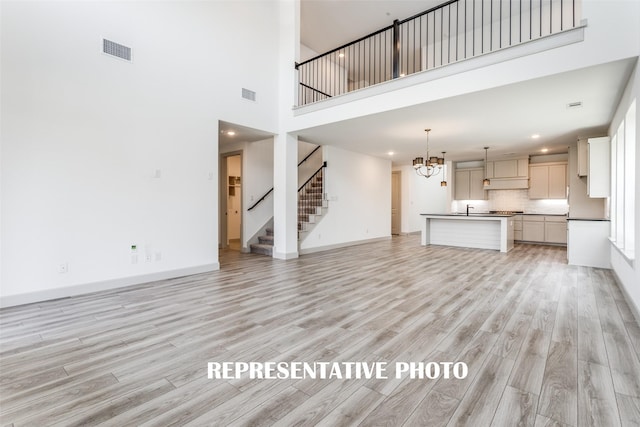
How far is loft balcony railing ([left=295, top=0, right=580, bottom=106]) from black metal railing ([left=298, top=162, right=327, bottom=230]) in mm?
2118

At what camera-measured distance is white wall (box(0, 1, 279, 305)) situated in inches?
139

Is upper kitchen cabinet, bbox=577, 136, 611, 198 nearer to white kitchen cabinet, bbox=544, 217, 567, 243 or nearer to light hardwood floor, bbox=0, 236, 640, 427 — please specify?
light hardwood floor, bbox=0, 236, 640, 427

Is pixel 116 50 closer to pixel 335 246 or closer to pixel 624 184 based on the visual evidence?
pixel 335 246

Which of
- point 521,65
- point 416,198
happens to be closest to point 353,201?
point 416,198

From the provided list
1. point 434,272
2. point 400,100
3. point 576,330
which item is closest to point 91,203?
point 400,100

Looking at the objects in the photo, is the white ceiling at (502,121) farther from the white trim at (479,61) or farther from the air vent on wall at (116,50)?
the air vent on wall at (116,50)

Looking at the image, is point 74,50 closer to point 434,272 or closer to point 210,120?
point 210,120

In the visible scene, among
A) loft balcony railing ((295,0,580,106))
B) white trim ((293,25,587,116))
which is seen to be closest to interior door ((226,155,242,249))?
loft balcony railing ((295,0,580,106))

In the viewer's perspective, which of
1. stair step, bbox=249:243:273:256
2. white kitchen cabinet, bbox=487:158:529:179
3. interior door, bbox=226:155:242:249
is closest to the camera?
stair step, bbox=249:243:273:256

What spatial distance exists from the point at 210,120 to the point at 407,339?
4.68m

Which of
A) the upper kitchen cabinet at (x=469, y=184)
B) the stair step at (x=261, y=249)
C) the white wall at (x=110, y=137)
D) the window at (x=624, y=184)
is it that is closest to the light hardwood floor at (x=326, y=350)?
the white wall at (x=110, y=137)

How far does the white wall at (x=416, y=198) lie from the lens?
11.8 m

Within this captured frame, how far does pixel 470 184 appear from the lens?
1038cm

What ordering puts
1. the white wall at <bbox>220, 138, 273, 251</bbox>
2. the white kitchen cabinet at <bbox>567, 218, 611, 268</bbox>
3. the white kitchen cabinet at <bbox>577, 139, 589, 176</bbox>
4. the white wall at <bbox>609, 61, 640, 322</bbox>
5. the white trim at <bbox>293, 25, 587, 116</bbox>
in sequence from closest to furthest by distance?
the white wall at <bbox>609, 61, 640, 322</bbox> < the white trim at <bbox>293, 25, 587, 116</bbox> < the white kitchen cabinet at <bbox>567, 218, 611, 268</bbox> < the white kitchen cabinet at <bbox>577, 139, 589, 176</bbox> < the white wall at <bbox>220, 138, 273, 251</bbox>
